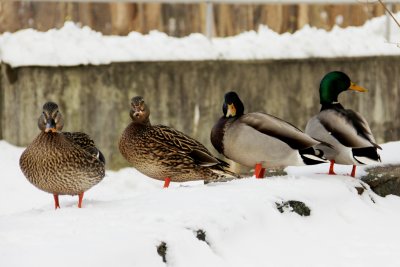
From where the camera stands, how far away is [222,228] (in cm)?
775

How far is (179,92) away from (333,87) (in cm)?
414

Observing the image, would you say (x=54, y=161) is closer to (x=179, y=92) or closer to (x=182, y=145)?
(x=182, y=145)

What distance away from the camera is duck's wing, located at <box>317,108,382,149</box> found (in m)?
9.73

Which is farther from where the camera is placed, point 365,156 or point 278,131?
point 365,156

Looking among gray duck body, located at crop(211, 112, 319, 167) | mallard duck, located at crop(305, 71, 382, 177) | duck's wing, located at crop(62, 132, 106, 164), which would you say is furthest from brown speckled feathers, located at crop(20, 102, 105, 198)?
mallard duck, located at crop(305, 71, 382, 177)

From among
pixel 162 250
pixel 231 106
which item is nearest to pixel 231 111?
pixel 231 106

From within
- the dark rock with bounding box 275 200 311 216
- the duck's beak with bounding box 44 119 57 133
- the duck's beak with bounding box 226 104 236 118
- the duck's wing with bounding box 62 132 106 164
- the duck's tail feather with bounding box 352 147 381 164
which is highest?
the duck's beak with bounding box 44 119 57 133

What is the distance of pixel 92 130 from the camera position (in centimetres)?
1384

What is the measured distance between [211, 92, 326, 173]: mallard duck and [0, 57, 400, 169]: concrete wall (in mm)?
4458

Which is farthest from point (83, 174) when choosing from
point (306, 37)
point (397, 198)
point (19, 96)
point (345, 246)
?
point (306, 37)

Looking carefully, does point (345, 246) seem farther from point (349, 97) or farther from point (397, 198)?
point (349, 97)

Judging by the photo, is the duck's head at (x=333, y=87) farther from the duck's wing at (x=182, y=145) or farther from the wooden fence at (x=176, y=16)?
the wooden fence at (x=176, y=16)

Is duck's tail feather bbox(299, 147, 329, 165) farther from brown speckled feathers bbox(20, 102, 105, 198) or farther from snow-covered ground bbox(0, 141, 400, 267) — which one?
brown speckled feathers bbox(20, 102, 105, 198)

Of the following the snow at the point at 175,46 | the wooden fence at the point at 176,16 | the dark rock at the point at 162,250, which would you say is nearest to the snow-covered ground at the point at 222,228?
the dark rock at the point at 162,250
